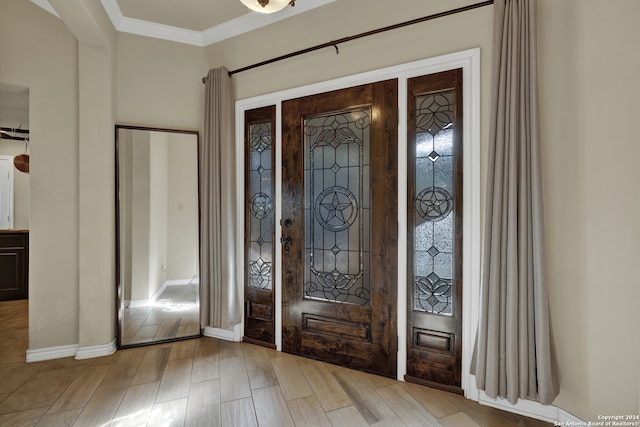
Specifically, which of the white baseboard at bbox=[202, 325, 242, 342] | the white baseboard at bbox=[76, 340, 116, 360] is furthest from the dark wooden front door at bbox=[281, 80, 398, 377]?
the white baseboard at bbox=[76, 340, 116, 360]

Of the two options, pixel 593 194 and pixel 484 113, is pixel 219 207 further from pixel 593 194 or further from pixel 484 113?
pixel 593 194

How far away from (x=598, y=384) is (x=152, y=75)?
390 cm

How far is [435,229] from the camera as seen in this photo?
7.04 feet

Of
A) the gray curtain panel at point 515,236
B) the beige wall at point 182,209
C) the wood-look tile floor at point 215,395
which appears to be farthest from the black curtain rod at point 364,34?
the wood-look tile floor at point 215,395

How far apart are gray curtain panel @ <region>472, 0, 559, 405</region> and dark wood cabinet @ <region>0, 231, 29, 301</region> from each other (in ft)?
19.0

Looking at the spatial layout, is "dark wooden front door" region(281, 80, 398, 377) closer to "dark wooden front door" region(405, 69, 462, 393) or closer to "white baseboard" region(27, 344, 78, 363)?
"dark wooden front door" region(405, 69, 462, 393)

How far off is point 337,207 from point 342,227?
6.3 inches

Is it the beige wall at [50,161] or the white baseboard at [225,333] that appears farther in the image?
the white baseboard at [225,333]

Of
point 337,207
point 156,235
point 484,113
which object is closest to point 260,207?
point 337,207

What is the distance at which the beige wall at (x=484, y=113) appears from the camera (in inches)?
61.8

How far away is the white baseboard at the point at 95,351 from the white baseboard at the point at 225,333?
0.76 metres

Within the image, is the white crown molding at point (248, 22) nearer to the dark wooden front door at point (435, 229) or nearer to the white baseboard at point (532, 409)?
the dark wooden front door at point (435, 229)

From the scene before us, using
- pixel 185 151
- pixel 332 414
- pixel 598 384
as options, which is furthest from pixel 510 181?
pixel 185 151

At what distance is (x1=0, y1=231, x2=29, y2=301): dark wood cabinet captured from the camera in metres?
4.48
